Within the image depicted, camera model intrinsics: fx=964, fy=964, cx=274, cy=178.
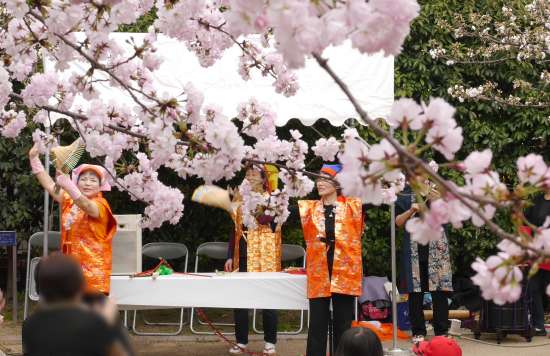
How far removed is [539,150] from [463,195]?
27.1 ft

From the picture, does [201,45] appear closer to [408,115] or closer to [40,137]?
[40,137]

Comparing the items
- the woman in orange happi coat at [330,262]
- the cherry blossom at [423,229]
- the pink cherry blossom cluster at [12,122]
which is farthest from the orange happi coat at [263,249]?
the cherry blossom at [423,229]

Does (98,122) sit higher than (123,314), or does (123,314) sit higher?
(98,122)

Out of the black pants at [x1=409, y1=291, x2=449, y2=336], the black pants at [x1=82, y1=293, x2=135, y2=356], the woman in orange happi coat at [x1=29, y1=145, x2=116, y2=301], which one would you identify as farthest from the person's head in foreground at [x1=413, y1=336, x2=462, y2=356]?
the black pants at [x1=409, y1=291, x2=449, y2=336]

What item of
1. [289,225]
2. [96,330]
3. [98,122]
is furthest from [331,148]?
[289,225]

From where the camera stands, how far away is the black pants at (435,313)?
8328 millimetres

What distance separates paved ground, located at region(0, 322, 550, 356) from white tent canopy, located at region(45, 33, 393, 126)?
2.07 m

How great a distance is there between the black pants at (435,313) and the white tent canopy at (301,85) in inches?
69.2

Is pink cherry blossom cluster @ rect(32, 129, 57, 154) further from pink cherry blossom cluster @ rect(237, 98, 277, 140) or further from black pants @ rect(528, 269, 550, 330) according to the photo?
black pants @ rect(528, 269, 550, 330)

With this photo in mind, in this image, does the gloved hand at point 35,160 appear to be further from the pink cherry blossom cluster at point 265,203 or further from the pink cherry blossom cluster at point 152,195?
the pink cherry blossom cluster at point 265,203

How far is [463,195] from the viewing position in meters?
2.62

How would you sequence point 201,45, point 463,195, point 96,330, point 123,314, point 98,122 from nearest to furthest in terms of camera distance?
point 96,330 → point 463,195 → point 98,122 → point 201,45 → point 123,314

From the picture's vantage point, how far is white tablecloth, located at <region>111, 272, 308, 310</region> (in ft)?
23.0

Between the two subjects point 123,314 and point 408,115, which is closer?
point 408,115
